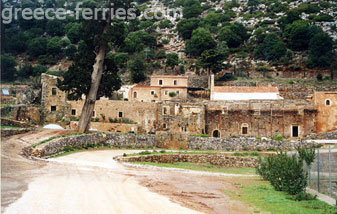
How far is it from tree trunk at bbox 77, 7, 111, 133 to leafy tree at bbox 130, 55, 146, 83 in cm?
3307

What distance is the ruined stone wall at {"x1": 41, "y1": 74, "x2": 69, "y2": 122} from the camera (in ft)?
145

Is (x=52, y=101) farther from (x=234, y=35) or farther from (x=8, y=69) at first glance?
(x=234, y=35)

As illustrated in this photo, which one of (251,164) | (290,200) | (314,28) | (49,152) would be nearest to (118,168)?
(49,152)

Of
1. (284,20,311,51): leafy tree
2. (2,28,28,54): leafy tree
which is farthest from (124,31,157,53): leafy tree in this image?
(284,20,311,51): leafy tree

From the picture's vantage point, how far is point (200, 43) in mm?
81875

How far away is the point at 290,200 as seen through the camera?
1541 centimetres

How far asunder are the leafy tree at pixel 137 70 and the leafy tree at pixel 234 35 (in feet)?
93.5

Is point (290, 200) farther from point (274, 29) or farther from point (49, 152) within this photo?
A: point (274, 29)

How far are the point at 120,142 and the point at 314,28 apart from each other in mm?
63100

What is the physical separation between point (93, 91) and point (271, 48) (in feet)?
181

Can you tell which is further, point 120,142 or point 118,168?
point 120,142

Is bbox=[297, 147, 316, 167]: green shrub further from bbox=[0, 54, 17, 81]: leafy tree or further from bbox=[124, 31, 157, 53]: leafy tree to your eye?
bbox=[0, 54, 17, 81]: leafy tree

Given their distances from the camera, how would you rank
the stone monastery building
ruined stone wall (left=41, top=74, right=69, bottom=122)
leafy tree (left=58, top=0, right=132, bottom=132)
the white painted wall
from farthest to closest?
1. the white painted wall
2. ruined stone wall (left=41, top=74, right=69, bottom=122)
3. the stone monastery building
4. leafy tree (left=58, top=0, right=132, bottom=132)

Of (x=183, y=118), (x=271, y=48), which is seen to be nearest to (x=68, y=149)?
(x=183, y=118)
